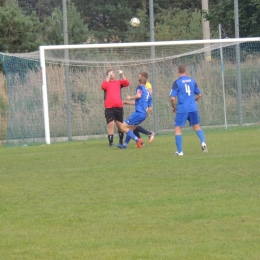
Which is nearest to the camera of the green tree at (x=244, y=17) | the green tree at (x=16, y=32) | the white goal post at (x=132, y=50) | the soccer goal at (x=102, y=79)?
the white goal post at (x=132, y=50)

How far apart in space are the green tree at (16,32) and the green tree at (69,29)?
8.60 feet

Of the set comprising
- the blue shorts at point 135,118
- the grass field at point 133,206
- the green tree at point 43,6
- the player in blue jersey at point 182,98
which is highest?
the green tree at point 43,6

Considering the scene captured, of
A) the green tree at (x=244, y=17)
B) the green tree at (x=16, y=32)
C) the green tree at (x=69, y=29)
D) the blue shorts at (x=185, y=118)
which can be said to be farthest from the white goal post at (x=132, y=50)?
the green tree at (x=69, y=29)

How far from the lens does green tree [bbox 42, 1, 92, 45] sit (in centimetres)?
2980

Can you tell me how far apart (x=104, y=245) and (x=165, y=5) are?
2165cm

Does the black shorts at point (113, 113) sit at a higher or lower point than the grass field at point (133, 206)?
higher

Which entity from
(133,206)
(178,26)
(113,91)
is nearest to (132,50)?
(113,91)

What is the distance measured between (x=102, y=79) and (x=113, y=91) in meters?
4.61

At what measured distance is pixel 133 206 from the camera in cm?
888

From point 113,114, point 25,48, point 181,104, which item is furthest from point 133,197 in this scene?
point 25,48

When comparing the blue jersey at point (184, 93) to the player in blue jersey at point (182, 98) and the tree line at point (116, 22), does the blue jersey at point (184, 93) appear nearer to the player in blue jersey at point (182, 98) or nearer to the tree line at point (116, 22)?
the player in blue jersey at point (182, 98)

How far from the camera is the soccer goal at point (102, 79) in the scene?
21.1 m

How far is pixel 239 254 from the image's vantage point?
20.9 feet

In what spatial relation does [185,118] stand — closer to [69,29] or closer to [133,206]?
[133,206]
